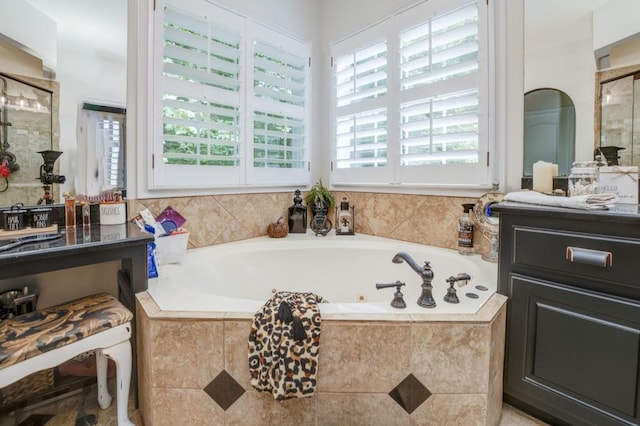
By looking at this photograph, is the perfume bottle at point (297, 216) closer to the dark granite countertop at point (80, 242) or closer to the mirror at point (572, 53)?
the dark granite countertop at point (80, 242)

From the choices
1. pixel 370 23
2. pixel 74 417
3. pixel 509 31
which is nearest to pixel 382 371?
pixel 74 417

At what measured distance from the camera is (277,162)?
8.27ft

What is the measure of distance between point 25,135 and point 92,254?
764 millimetres

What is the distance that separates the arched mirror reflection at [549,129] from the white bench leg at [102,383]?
2422mm

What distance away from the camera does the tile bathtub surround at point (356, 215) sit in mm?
2037

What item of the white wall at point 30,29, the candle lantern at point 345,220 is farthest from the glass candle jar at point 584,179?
the white wall at point 30,29

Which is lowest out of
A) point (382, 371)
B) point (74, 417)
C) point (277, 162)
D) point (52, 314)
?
point (74, 417)

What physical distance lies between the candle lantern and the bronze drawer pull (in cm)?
153

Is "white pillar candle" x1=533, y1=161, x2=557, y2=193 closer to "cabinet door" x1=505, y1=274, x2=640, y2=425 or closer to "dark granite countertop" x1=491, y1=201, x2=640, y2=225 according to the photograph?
"dark granite countertop" x1=491, y1=201, x2=640, y2=225

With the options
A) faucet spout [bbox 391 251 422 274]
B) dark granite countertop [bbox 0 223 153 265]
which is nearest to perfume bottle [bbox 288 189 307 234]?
dark granite countertop [bbox 0 223 153 265]

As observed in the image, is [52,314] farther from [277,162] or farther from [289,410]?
[277,162]

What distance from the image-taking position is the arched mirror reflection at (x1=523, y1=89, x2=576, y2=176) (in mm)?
1603

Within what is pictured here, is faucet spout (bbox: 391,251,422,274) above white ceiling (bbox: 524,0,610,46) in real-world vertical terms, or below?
below

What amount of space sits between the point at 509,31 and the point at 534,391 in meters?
1.86
